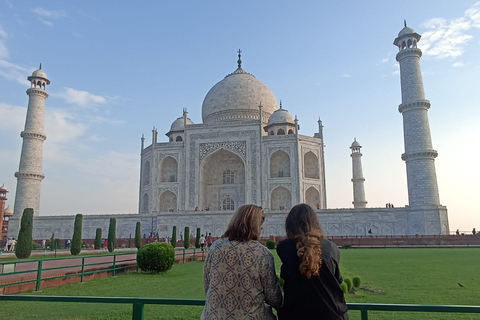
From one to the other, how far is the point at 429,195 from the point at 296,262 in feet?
71.0

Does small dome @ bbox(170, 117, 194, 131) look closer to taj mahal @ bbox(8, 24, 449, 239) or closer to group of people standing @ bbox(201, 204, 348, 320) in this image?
taj mahal @ bbox(8, 24, 449, 239)

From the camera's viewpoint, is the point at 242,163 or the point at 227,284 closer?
the point at 227,284

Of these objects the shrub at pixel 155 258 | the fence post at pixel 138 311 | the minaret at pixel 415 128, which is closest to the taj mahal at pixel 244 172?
the minaret at pixel 415 128

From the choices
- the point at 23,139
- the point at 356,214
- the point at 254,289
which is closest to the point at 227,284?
the point at 254,289

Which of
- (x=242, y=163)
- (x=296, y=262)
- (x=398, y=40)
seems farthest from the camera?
(x=242, y=163)

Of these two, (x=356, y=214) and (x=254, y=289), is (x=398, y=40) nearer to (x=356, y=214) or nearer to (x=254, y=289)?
(x=356, y=214)

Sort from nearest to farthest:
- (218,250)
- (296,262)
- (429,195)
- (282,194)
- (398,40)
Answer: (296,262)
(218,250)
(429,195)
(398,40)
(282,194)

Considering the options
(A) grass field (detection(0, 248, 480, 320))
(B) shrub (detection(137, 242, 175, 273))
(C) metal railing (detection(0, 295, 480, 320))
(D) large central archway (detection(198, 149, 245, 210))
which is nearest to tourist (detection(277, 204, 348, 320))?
(C) metal railing (detection(0, 295, 480, 320))

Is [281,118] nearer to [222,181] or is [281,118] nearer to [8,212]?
[222,181]

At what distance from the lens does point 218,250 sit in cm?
196

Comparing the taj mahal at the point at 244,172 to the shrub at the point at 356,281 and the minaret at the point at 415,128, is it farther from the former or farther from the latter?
the shrub at the point at 356,281

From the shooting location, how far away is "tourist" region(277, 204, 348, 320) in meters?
1.81

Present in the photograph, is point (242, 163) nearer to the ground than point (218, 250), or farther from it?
farther from it

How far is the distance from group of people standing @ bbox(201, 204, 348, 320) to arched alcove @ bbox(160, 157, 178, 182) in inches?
1050
